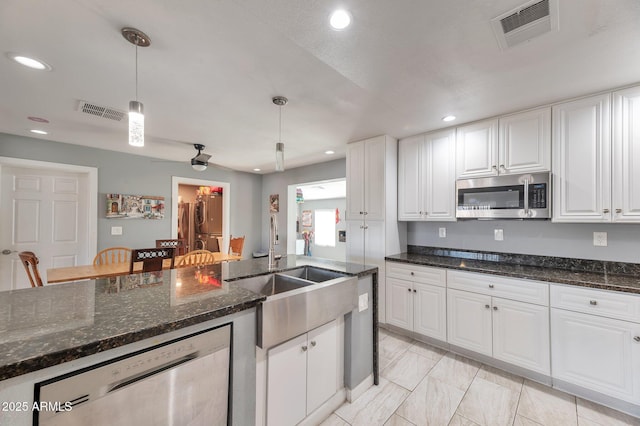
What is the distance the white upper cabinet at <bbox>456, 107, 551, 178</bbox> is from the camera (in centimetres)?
236

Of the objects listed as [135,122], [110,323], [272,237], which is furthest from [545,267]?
[135,122]

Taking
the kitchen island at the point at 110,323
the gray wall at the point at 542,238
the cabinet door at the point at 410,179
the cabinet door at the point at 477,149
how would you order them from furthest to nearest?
the cabinet door at the point at 410,179 → the cabinet door at the point at 477,149 → the gray wall at the point at 542,238 → the kitchen island at the point at 110,323

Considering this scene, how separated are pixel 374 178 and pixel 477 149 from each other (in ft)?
3.77

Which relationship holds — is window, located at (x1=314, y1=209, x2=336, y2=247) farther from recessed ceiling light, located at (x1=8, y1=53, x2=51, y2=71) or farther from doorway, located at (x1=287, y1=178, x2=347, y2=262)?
recessed ceiling light, located at (x1=8, y1=53, x2=51, y2=71)

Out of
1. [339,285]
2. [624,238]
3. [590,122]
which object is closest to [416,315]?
[339,285]

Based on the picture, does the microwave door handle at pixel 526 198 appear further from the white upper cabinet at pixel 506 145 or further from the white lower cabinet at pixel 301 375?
the white lower cabinet at pixel 301 375

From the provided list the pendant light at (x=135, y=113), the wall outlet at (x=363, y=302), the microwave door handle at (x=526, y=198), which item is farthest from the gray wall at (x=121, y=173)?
the microwave door handle at (x=526, y=198)

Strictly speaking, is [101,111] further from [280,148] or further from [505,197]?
[505,197]

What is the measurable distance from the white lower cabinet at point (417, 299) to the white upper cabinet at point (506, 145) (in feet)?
3.91

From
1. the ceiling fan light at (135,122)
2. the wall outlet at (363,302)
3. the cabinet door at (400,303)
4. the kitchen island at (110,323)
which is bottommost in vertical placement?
the cabinet door at (400,303)

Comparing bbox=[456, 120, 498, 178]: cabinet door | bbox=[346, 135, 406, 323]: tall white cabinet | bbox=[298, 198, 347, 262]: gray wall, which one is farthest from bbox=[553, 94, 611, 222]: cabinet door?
bbox=[298, 198, 347, 262]: gray wall

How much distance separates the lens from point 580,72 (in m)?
1.84

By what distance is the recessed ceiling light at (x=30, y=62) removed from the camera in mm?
1697

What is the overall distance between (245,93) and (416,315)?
2840 millimetres
